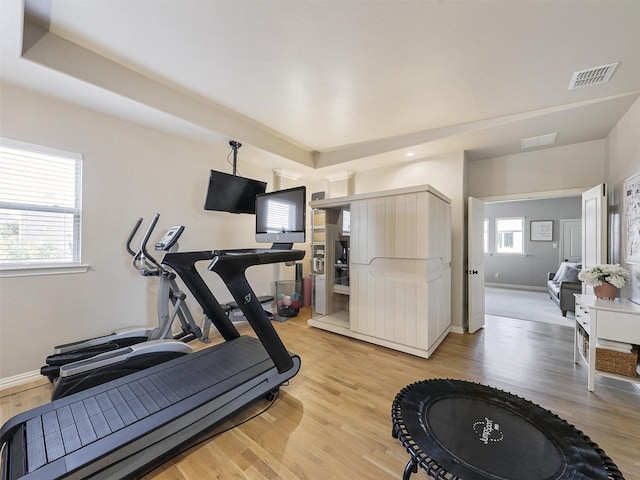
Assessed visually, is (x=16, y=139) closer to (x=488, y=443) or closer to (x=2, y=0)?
(x=2, y=0)

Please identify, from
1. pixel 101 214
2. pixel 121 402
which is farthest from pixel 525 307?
pixel 101 214

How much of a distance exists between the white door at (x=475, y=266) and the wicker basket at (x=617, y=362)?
1.53 meters

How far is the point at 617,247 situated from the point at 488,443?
10.6ft

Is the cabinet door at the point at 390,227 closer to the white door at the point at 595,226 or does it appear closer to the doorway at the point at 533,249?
the white door at the point at 595,226

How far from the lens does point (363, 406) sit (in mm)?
2066

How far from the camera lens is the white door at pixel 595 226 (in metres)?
2.91

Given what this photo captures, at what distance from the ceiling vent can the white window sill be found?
5205 mm

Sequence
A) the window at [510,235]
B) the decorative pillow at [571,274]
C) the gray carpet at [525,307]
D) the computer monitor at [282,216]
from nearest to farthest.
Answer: the computer monitor at [282,216]
the gray carpet at [525,307]
the decorative pillow at [571,274]
the window at [510,235]

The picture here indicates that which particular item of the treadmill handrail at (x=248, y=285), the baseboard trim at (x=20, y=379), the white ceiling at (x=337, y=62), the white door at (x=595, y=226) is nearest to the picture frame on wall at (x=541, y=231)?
the white door at (x=595, y=226)

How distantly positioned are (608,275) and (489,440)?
2.48 m

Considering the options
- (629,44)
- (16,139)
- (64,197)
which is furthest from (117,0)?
(629,44)

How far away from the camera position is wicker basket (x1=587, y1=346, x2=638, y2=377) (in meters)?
2.15

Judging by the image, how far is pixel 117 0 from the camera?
1719mm

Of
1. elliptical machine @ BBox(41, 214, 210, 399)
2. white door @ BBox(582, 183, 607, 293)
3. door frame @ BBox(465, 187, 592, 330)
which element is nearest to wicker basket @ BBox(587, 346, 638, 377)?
white door @ BBox(582, 183, 607, 293)
